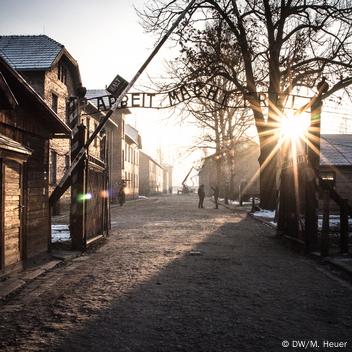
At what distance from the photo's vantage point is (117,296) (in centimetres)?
559

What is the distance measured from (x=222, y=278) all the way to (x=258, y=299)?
4.44 ft

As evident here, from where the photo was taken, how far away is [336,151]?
2772 centimetres

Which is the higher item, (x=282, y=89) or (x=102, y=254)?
(x=282, y=89)

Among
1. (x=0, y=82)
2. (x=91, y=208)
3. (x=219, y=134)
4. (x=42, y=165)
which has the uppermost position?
(x=219, y=134)

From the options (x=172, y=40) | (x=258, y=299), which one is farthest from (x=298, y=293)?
(x=172, y=40)

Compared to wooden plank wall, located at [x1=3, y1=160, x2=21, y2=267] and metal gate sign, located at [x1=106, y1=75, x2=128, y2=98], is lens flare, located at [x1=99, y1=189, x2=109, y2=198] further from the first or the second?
wooden plank wall, located at [x1=3, y1=160, x2=21, y2=267]

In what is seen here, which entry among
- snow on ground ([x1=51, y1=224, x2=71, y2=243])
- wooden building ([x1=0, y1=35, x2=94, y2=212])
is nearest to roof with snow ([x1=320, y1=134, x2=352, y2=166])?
wooden building ([x1=0, y1=35, x2=94, y2=212])

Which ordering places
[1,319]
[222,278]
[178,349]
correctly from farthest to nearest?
[222,278]
[1,319]
[178,349]

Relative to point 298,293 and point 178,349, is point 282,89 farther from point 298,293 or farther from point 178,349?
point 178,349

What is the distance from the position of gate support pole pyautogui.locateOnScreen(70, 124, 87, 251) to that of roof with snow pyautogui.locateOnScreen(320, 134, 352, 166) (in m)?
19.5

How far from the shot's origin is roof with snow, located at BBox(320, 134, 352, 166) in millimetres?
26188

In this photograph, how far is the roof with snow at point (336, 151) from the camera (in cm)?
2619

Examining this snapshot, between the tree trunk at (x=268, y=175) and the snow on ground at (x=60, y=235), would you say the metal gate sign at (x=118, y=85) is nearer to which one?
the snow on ground at (x=60, y=235)

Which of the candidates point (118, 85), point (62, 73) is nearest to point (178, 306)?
point (118, 85)
